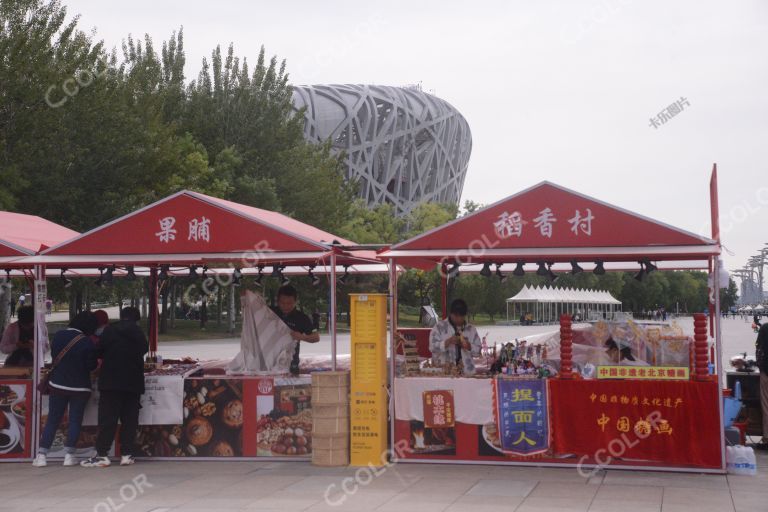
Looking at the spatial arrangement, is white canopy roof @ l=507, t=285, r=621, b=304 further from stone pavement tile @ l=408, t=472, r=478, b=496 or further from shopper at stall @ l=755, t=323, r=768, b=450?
stone pavement tile @ l=408, t=472, r=478, b=496

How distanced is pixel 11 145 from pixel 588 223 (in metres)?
17.3

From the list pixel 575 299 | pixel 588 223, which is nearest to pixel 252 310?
pixel 588 223

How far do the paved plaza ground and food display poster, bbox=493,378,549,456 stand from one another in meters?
0.27

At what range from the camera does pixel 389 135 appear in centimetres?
10288

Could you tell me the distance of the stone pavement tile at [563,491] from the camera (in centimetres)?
788

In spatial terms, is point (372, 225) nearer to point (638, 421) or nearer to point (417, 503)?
point (638, 421)

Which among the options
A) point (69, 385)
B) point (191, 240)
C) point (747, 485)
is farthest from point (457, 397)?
point (69, 385)

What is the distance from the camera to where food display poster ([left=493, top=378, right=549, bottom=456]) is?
9445 millimetres

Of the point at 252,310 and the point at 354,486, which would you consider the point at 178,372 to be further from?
the point at 354,486

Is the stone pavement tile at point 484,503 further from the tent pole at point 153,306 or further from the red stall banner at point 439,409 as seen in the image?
the tent pole at point 153,306

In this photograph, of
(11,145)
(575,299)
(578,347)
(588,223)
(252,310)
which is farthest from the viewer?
(575,299)

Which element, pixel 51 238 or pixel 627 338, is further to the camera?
pixel 51 238

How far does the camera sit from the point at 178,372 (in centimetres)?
1059

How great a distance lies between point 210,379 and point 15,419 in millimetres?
2465
